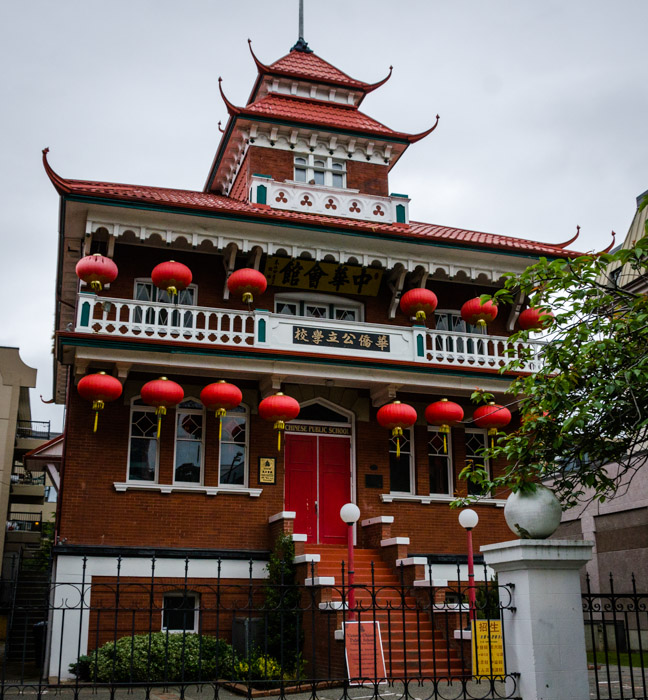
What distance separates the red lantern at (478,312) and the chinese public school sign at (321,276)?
8.44 ft

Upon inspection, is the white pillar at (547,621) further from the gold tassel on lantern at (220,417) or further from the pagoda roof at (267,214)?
the pagoda roof at (267,214)

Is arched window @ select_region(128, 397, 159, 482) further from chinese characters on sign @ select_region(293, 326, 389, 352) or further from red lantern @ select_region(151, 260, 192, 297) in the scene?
chinese characters on sign @ select_region(293, 326, 389, 352)

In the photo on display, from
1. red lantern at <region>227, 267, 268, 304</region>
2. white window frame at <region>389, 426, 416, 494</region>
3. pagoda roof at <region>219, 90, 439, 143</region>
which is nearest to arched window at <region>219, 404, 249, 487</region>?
red lantern at <region>227, 267, 268, 304</region>

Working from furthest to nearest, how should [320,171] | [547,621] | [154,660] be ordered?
1. [320,171]
2. [154,660]
3. [547,621]

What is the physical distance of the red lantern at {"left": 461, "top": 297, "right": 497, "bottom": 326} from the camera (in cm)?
2020

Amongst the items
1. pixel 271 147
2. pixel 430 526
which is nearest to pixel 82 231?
pixel 271 147

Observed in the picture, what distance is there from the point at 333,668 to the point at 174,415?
6.98 metres

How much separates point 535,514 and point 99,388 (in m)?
11.0

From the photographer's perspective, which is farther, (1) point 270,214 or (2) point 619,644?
(2) point 619,644

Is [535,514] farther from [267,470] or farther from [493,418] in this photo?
[267,470]

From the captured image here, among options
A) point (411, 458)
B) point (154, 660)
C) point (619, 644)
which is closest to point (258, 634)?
point (154, 660)

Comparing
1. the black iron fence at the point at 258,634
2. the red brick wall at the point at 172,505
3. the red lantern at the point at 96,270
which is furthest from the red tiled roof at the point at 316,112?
the black iron fence at the point at 258,634

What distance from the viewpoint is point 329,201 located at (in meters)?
22.0

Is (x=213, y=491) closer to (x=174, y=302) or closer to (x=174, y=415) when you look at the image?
(x=174, y=415)
